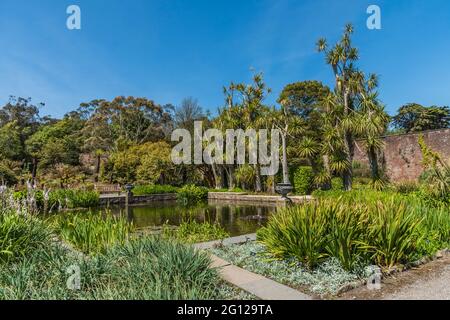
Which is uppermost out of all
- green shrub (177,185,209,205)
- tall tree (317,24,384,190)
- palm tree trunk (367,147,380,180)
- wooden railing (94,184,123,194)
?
tall tree (317,24,384,190)

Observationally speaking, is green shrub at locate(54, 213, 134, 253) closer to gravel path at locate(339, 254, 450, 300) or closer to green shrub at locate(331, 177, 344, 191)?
gravel path at locate(339, 254, 450, 300)

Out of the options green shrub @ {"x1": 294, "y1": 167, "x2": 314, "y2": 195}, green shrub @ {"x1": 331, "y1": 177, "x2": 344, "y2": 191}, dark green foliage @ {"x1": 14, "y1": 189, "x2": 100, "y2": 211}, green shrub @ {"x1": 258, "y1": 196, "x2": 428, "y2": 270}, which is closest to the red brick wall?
green shrub @ {"x1": 331, "y1": 177, "x2": 344, "y2": 191}

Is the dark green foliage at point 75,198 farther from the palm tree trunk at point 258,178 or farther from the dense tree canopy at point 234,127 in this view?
the palm tree trunk at point 258,178

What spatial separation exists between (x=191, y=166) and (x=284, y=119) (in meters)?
9.55

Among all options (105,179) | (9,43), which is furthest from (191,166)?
(9,43)

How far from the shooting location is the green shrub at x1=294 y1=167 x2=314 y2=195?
714 inches

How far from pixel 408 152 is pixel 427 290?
59.1ft

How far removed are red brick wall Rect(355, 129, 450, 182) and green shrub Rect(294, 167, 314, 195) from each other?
11.2 feet

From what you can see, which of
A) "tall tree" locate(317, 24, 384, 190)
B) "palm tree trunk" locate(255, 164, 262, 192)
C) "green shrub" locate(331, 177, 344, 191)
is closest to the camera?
"tall tree" locate(317, 24, 384, 190)

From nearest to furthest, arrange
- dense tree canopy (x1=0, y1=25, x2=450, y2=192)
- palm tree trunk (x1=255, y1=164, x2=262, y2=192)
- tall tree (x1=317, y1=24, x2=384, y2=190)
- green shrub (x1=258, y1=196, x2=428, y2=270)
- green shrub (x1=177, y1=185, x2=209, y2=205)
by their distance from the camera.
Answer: green shrub (x1=258, y1=196, x2=428, y2=270), tall tree (x1=317, y1=24, x2=384, y2=190), dense tree canopy (x1=0, y1=25, x2=450, y2=192), green shrub (x1=177, y1=185, x2=209, y2=205), palm tree trunk (x1=255, y1=164, x2=262, y2=192)

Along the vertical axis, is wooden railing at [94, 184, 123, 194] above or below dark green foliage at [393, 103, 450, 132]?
below

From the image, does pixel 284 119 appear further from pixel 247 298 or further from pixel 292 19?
pixel 247 298

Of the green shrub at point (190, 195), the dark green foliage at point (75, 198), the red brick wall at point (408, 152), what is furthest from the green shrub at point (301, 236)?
the red brick wall at point (408, 152)

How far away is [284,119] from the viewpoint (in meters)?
18.2
